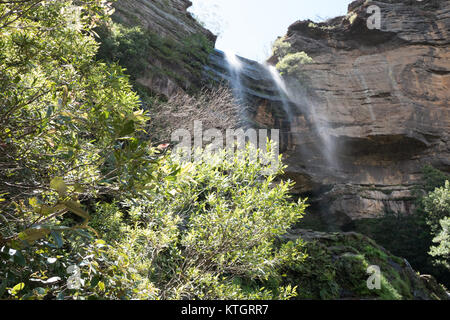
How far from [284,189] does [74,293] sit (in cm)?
256

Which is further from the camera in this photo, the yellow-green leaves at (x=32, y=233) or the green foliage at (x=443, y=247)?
the green foliage at (x=443, y=247)

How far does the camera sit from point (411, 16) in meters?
23.3

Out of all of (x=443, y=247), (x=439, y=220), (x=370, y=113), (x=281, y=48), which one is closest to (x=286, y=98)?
(x=281, y=48)

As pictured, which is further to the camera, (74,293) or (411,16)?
(411,16)

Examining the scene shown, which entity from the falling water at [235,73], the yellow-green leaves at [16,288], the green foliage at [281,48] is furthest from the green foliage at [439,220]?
the green foliage at [281,48]

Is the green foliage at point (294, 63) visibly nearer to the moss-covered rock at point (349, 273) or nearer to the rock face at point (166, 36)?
the rock face at point (166, 36)

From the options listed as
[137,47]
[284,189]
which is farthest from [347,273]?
[137,47]

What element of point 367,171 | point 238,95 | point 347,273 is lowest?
point 347,273

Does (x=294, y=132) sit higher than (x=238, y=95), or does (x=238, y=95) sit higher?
(x=238, y=95)

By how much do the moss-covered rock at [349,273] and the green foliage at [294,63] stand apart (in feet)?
54.0

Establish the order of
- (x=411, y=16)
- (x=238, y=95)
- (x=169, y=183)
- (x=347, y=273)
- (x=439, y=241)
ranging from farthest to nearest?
1. (x=411, y=16)
2. (x=238, y=95)
3. (x=439, y=241)
4. (x=347, y=273)
5. (x=169, y=183)

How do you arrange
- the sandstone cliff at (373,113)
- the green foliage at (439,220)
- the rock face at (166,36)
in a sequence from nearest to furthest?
the green foliage at (439,220), the rock face at (166,36), the sandstone cliff at (373,113)

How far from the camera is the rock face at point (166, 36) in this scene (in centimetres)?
1480
